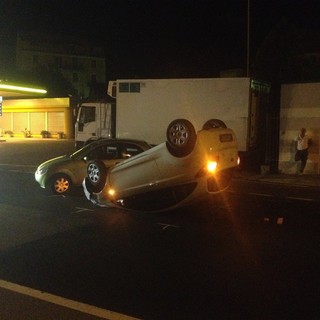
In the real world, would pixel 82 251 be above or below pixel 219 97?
below

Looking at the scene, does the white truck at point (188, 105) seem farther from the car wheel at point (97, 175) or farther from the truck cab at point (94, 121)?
the car wheel at point (97, 175)

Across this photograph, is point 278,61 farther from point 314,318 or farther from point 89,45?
point 89,45

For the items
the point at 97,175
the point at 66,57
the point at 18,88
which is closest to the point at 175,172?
the point at 97,175

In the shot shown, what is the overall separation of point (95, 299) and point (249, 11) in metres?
24.1

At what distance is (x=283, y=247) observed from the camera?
290 inches

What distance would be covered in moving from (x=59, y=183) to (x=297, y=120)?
981cm

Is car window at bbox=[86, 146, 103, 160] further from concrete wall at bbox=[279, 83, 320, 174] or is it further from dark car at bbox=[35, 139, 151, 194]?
concrete wall at bbox=[279, 83, 320, 174]

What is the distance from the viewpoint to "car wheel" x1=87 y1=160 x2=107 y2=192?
31.6 feet

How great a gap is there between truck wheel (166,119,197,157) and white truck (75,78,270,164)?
9878 mm

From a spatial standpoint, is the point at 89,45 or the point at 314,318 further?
the point at 89,45

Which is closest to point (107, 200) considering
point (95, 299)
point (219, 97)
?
point (95, 299)

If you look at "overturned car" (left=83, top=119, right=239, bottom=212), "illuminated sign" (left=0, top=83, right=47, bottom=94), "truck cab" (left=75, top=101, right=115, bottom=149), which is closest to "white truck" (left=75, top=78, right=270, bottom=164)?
"truck cab" (left=75, top=101, right=115, bottom=149)

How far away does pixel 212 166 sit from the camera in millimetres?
8531

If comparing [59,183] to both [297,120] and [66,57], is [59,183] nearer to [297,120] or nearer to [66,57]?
[297,120]
